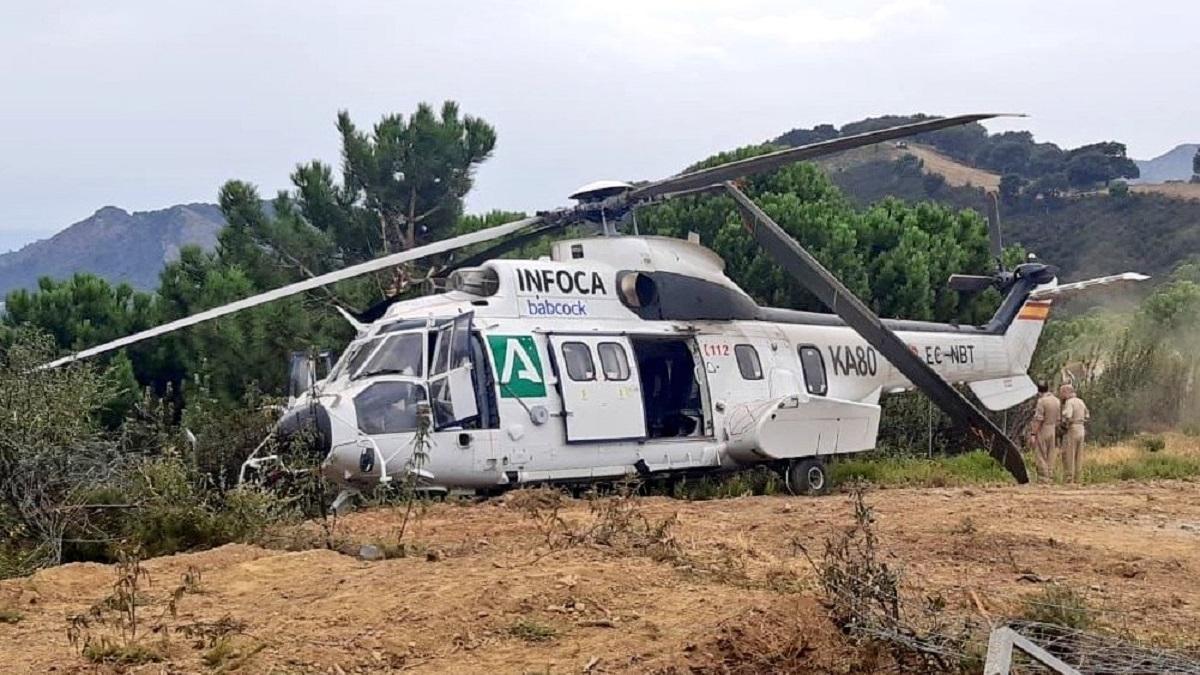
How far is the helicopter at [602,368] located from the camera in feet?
36.0

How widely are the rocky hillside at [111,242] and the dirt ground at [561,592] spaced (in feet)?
279

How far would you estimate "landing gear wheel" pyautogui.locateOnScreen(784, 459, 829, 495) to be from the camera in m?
13.3

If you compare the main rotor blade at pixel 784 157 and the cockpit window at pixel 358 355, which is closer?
the main rotor blade at pixel 784 157

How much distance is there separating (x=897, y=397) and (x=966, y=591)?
13.0m

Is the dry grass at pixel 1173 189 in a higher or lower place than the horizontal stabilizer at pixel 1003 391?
higher

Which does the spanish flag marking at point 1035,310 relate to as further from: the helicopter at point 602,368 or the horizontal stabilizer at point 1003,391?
the helicopter at point 602,368

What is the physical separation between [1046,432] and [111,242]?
94.5 meters

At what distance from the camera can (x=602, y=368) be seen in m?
12.3

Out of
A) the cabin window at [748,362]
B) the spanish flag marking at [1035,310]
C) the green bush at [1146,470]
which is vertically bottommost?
the green bush at [1146,470]

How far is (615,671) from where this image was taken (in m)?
5.04

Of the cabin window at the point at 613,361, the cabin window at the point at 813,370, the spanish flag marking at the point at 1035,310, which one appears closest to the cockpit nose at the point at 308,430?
the cabin window at the point at 613,361

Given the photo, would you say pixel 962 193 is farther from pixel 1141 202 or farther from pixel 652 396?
pixel 652 396

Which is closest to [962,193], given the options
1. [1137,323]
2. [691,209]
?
[1137,323]

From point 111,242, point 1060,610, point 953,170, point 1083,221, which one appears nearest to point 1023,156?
point 953,170
